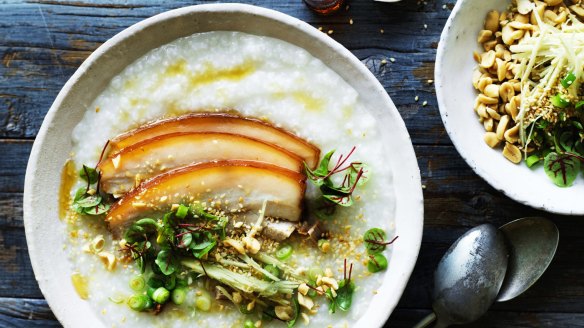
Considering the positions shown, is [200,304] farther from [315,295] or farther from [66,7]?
[66,7]

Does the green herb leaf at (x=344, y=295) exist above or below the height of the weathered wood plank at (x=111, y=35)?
below

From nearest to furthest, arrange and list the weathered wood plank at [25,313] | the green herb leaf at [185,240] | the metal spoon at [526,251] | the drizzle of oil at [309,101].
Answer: the green herb leaf at [185,240], the drizzle of oil at [309,101], the metal spoon at [526,251], the weathered wood plank at [25,313]

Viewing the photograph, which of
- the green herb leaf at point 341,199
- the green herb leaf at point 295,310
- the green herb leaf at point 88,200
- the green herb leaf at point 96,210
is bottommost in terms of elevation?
the green herb leaf at point 295,310

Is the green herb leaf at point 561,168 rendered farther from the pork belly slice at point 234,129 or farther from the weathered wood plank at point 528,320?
the pork belly slice at point 234,129

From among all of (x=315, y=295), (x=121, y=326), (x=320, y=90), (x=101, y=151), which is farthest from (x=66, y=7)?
(x=315, y=295)

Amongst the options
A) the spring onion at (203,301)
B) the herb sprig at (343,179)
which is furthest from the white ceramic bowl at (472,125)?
the spring onion at (203,301)

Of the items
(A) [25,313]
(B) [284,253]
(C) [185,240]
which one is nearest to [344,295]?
(B) [284,253]
